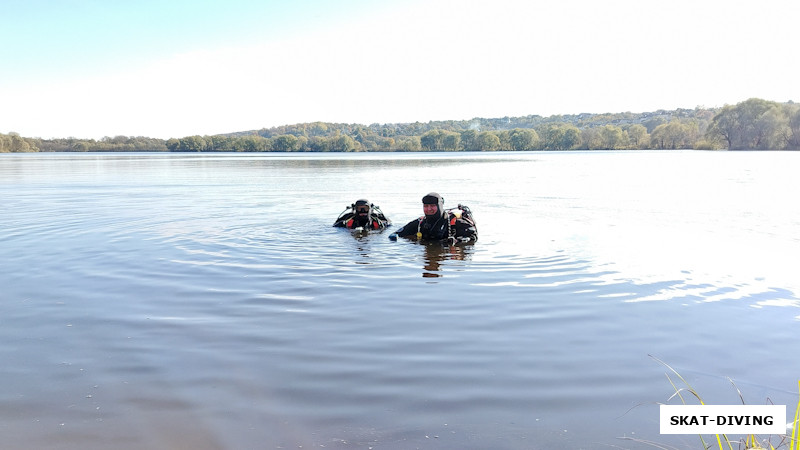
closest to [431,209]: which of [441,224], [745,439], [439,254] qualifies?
[441,224]

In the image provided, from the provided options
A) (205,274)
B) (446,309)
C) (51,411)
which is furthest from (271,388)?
(205,274)

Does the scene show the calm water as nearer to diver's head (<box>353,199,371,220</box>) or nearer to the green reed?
the green reed

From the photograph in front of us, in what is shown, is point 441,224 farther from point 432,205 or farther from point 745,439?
point 745,439

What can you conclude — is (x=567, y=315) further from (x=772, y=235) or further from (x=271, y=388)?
(x=772, y=235)

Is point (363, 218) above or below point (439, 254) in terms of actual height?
above

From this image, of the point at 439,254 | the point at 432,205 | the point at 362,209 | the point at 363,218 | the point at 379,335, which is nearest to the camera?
the point at 379,335

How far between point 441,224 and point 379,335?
6.02 m

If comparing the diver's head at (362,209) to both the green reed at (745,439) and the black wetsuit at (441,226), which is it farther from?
the green reed at (745,439)

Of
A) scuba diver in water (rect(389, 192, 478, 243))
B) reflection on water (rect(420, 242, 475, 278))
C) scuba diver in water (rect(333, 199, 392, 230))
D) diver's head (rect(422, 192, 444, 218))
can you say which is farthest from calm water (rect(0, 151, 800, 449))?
diver's head (rect(422, 192, 444, 218))

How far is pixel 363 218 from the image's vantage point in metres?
12.8

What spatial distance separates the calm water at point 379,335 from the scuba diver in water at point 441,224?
1.31ft

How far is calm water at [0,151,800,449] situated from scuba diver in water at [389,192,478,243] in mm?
398

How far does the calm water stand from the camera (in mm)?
3928

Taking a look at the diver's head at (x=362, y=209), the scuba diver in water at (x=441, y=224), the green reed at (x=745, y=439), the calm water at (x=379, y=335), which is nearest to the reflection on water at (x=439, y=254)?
the calm water at (x=379, y=335)
